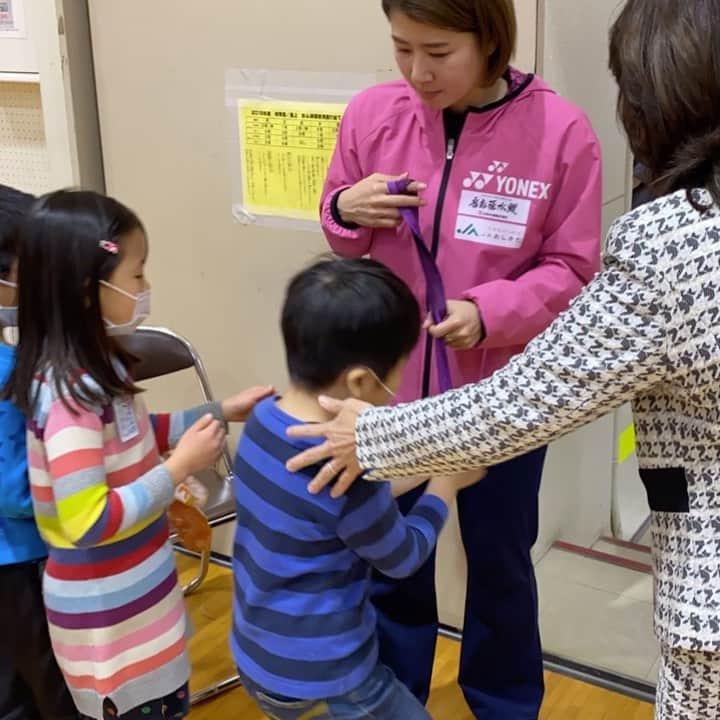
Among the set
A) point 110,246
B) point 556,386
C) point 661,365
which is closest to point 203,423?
point 110,246

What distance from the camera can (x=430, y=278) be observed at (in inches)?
64.6

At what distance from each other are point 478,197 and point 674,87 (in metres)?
0.68

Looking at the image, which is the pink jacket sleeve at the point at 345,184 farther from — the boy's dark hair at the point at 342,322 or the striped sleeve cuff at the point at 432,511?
the striped sleeve cuff at the point at 432,511

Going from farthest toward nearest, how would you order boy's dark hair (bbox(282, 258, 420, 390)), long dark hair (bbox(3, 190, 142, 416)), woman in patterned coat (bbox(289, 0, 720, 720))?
long dark hair (bbox(3, 190, 142, 416))
boy's dark hair (bbox(282, 258, 420, 390))
woman in patterned coat (bbox(289, 0, 720, 720))

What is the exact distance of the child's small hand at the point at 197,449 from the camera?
5.03ft

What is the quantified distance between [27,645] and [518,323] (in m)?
0.97

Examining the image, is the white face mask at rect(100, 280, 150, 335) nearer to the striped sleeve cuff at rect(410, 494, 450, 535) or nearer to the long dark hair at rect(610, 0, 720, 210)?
the striped sleeve cuff at rect(410, 494, 450, 535)

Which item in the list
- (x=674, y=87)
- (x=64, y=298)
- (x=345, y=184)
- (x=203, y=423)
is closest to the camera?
(x=674, y=87)

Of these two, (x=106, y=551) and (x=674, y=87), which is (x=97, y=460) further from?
(x=674, y=87)

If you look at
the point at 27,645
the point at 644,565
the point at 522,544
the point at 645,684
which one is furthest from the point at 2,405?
the point at 644,565

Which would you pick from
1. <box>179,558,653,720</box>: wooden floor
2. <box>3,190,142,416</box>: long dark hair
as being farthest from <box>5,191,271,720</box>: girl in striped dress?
<box>179,558,653,720</box>: wooden floor

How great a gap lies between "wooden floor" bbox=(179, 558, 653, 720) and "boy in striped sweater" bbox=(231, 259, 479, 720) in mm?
764

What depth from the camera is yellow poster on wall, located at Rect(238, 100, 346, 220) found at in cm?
220

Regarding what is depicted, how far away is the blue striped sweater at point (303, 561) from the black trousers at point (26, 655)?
41cm
